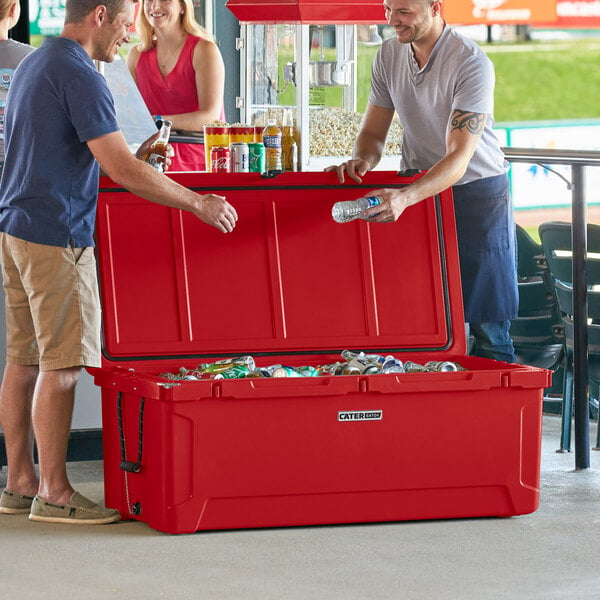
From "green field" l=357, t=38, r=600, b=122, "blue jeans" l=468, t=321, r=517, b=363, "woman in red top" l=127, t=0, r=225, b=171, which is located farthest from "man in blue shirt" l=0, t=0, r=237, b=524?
"green field" l=357, t=38, r=600, b=122

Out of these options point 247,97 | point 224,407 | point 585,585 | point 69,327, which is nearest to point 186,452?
point 224,407

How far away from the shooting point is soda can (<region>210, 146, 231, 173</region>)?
Result: 4.05 meters

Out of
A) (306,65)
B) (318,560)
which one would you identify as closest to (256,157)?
(318,560)

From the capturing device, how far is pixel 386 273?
3.99 metres

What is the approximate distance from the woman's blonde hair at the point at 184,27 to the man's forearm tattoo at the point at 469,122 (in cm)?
201

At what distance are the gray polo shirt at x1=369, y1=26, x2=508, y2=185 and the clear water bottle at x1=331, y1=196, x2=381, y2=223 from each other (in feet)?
1.58

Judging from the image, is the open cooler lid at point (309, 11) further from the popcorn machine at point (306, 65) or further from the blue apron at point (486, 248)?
the blue apron at point (486, 248)

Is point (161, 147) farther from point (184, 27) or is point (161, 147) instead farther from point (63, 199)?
point (184, 27)

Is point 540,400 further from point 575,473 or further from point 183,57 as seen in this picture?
point 183,57

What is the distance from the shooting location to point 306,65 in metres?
5.60

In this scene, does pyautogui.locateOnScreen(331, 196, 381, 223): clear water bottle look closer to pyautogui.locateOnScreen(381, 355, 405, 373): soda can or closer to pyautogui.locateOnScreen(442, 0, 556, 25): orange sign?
pyautogui.locateOnScreen(381, 355, 405, 373): soda can

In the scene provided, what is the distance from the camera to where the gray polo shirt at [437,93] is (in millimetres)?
3920

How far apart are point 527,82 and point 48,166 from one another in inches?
612

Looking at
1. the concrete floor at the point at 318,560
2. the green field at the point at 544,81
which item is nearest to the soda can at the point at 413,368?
the concrete floor at the point at 318,560
